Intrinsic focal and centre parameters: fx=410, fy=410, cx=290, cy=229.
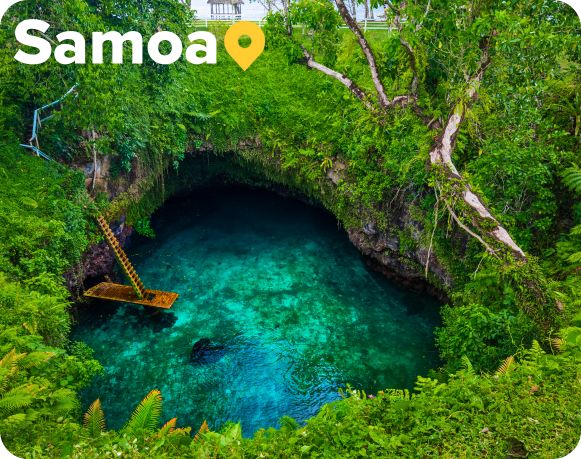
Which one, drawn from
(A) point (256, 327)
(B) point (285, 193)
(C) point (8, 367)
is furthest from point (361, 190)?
(C) point (8, 367)

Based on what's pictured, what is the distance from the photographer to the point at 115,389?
1173 cm

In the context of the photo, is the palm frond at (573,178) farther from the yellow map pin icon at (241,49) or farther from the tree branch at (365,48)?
the yellow map pin icon at (241,49)

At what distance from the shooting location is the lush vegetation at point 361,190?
6.45m

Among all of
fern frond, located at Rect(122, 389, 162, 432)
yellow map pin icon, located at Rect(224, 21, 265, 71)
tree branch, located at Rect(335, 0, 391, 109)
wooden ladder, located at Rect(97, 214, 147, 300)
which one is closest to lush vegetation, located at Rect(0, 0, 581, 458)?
fern frond, located at Rect(122, 389, 162, 432)

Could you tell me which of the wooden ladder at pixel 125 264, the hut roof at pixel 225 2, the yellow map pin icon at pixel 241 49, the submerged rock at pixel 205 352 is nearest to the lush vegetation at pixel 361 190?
the wooden ladder at pixel 125 264

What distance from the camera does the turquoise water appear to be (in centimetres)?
1157

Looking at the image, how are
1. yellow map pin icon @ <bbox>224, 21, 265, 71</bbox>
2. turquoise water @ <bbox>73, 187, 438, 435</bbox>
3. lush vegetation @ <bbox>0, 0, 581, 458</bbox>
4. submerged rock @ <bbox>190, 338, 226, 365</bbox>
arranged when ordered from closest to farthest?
lush vegetation @ <bbox>0, 0, 581, 458</bbox>
turquoise water @ <bbox>73, 187, 438, 435</bbox>
submerged rock @ <bbox>190, 338, 226, 365</bbox>
yellow map pin icon @ <bbox>224, 21, 265, 71</bbox>

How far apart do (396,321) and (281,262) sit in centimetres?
519

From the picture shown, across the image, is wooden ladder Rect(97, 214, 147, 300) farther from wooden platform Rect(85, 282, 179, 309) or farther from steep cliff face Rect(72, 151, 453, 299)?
steep cliff face Rect(72, 151, 453, 299)

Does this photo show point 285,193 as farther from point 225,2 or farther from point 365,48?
point 225,2

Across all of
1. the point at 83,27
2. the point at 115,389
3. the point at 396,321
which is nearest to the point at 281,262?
the point at 396,321

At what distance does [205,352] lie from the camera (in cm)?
1288

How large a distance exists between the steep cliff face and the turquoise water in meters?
0.76

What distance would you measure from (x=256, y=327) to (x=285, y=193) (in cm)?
883
